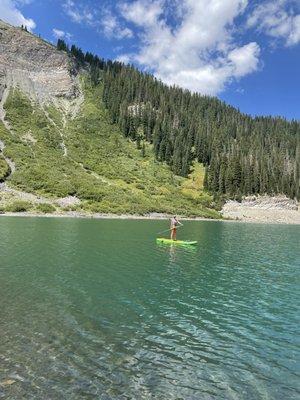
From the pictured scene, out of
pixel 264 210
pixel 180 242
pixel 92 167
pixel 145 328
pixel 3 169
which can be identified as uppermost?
pixel 92 167

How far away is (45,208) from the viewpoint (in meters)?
87.9

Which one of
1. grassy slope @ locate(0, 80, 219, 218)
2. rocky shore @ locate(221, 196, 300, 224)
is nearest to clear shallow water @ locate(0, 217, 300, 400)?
grassy slope @ locate(0, 80, 219, 218)

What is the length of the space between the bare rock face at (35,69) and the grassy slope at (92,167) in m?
9.17

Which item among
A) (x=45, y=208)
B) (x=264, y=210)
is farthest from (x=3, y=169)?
(x=264, y=210)

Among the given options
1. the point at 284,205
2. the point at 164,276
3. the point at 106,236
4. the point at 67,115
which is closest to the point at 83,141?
the point at 67,115

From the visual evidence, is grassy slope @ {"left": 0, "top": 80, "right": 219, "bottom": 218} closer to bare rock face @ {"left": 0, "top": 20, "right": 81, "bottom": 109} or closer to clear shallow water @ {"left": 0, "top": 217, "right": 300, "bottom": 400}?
bare rock face @ {"left": 0, "top": 20, "right": 81, "bottom": 109}

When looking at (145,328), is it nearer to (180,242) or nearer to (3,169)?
(180,242)

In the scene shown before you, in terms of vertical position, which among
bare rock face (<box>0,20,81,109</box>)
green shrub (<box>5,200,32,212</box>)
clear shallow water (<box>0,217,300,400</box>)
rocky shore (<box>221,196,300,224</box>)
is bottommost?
clear shallow water (<box>0,217,300,400</box>)

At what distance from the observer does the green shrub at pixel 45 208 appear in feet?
286

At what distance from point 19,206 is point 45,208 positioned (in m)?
5.21

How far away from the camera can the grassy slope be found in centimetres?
10314

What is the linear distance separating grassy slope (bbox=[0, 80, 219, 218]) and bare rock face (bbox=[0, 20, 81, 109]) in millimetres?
9174

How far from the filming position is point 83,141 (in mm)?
151500

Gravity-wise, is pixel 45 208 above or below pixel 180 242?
above
